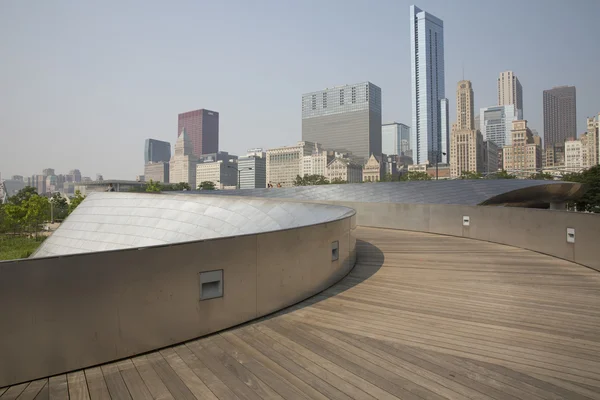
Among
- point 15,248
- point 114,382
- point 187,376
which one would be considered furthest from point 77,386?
point 15,248

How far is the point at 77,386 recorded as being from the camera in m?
3.29

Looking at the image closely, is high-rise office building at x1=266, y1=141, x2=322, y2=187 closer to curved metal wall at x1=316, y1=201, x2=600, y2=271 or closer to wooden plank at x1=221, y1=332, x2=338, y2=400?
curved metal wall at x1=316, y1=201, x2=600, y2=271

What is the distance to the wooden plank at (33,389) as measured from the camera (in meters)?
3.10

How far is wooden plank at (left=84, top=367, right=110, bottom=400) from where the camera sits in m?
3.12

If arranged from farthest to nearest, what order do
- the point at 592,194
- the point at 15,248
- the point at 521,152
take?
the point at 521,152
the point at 592,194
the point at 15,248

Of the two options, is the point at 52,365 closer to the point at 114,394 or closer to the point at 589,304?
the point at 114,394

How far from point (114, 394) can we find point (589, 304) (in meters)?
6.69

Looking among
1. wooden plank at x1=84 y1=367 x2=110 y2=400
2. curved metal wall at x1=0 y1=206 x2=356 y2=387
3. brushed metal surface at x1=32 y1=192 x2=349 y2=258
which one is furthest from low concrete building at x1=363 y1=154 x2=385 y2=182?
wooden plank at x1=84 y1=367 x2=110 y2=400

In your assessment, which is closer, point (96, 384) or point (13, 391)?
point (13, 391)

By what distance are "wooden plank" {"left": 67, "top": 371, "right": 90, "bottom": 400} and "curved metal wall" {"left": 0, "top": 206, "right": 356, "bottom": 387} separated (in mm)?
110

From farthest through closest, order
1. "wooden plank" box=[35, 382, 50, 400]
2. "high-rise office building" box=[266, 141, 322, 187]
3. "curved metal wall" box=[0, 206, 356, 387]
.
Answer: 1. "high-rise office building" box=[266, 141, 322, 187]
2. "curved metal wall" box=[0, 206, 356, 387]
3. "wooden plank" box=[35, 382, 50, 400]

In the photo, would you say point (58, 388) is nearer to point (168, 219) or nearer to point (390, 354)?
point (390, 354)

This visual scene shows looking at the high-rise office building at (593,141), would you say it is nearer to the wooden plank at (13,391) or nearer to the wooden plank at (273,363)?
the wooden plank at (273,363)

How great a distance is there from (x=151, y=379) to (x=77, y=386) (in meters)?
0.63
